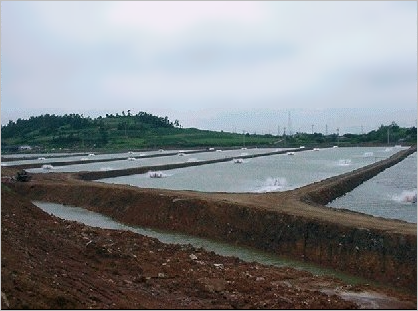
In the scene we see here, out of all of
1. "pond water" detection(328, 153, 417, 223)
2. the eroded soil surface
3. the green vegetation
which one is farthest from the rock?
the green vegetation

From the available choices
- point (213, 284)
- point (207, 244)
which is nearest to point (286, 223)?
point (207, 244)

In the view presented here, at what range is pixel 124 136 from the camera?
105 m

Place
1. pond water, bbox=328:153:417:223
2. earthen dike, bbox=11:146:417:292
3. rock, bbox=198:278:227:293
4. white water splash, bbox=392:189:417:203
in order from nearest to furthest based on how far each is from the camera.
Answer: rock, bbox=198:278:227:293, earthen dike, bbox=11:146:417:292, pond water, bbox=328:153:417:223, white water splash, bbox=392:189:417:203

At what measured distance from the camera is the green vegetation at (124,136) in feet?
319

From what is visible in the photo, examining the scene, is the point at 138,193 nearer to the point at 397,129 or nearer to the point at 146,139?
the point at 146,139

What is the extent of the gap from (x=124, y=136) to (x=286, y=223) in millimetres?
89215

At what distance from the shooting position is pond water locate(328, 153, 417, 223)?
23.0m

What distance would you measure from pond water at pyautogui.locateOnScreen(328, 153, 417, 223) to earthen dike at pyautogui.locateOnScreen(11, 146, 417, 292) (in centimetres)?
120

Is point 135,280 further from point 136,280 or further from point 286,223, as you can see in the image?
point 286,223

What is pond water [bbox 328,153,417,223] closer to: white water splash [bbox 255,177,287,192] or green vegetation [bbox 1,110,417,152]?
white water splash [bbox 255,177,287,192]

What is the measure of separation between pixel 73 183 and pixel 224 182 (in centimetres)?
1069

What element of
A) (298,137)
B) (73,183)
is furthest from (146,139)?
(73,183)

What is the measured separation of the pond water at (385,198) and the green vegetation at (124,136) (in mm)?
59354

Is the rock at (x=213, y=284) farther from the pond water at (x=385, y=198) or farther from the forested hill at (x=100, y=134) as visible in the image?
the forested hill at (x=100, y=134)
